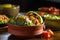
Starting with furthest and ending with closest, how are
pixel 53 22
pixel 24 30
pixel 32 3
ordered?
pixel 32 3, pixel 53 22, pixel 24 30

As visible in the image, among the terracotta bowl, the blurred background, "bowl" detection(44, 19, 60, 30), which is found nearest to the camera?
the terracotta bowl

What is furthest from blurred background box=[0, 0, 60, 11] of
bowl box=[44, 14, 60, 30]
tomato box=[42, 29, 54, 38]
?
tomato box=[42, 29, 54, 38]

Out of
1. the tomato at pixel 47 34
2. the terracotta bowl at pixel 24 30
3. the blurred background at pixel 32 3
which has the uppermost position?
the blurred background at pixel 32 3

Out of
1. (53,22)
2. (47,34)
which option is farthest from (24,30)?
(53,22)

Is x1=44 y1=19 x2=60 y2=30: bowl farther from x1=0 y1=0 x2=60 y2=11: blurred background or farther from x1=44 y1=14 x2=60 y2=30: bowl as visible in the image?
x1=0 y1=0 x2=60 y2=11: blurred background

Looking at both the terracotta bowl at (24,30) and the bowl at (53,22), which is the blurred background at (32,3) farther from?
the terracotta bowl at (24,30)

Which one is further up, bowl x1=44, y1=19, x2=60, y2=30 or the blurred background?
the blurred background

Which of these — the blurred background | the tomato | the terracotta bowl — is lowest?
the tomato

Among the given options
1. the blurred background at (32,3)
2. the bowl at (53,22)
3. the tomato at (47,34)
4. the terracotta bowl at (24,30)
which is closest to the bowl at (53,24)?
the bowl at (53,22)

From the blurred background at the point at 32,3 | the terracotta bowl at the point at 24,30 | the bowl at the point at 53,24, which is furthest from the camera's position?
the blurred background at the point at 32,3

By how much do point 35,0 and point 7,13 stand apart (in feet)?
5.67

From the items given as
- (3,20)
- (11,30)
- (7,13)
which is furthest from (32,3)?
(11,30)

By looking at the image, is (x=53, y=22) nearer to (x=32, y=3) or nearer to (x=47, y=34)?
(x=47, y=34)

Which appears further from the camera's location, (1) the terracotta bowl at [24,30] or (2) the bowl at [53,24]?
(2) the bowl at [53,24]
